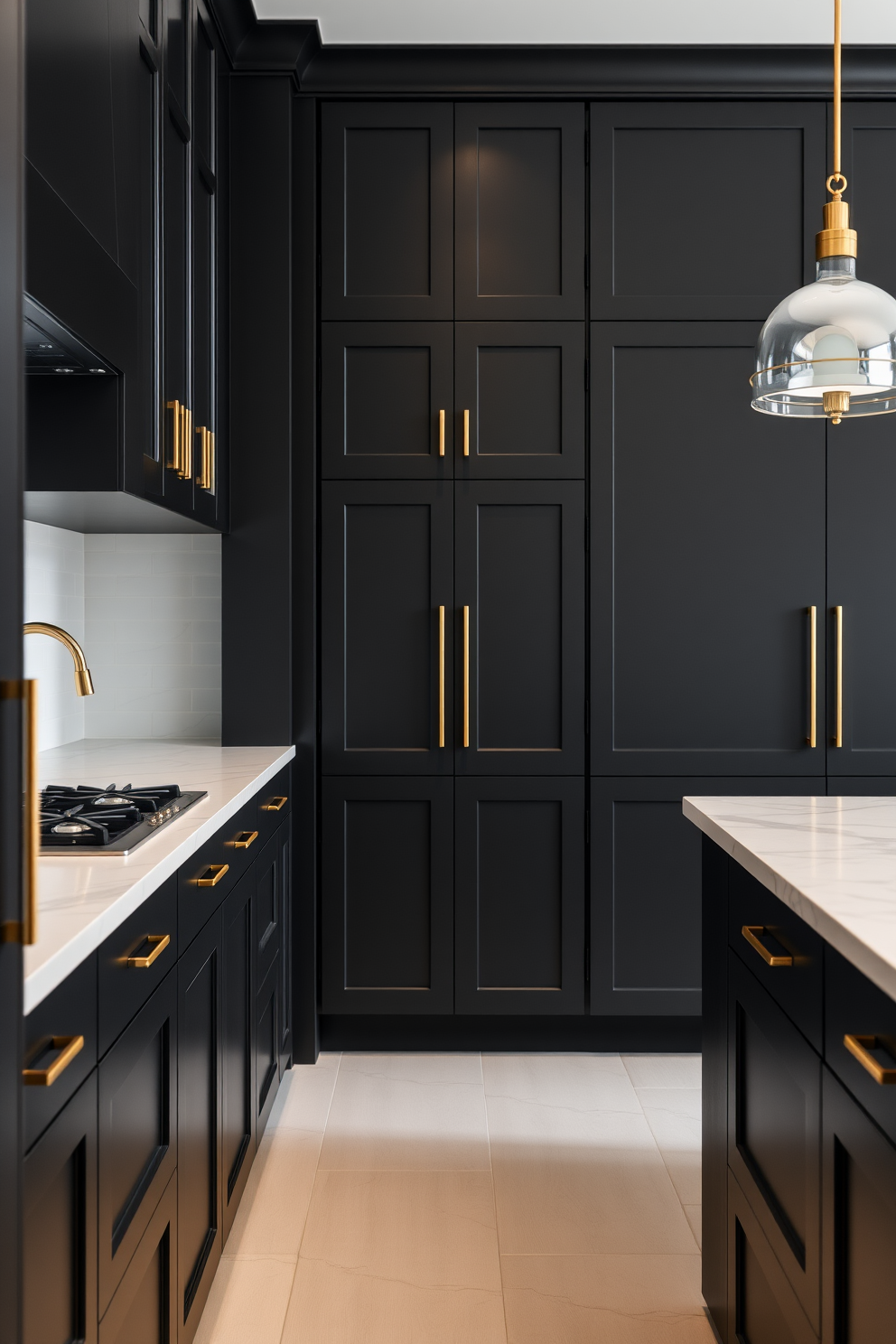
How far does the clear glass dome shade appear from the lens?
1432 mm

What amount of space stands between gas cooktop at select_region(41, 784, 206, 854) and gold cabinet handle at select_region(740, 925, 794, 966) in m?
0.93

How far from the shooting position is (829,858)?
4.75 ft

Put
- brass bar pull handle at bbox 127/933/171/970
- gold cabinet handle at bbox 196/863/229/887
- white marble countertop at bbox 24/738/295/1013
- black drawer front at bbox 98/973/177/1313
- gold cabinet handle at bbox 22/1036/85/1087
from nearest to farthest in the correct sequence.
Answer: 1. gold cabinet handle at bbox 22/1036/85/1087
2. white marble countertop at bbox 24/738/295/1013
3. black drawer front at bbox 98/973/177/1313
4. brass bar pull handle at bbox 127/933/171/970
5. gold cabinet handle at bbox 196/863/229/887

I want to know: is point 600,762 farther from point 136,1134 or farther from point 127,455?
point 136,1134

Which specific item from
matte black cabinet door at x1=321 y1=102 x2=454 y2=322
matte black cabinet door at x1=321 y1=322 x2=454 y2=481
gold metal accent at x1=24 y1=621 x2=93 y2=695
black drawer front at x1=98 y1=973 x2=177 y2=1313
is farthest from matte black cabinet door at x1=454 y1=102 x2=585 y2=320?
black drawer front at x1=98 y1=973 x2=177 y2=1313

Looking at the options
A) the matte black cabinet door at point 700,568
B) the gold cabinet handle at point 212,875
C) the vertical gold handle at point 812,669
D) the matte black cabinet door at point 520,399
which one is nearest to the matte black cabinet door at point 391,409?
A: the matte black cabinet door at point 520,399

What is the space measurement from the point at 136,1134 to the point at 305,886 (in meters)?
1.60

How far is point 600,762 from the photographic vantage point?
295 cm

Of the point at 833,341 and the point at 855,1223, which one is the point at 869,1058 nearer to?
the point at 855,1223

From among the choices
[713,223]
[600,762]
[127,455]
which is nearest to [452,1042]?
[600,762]

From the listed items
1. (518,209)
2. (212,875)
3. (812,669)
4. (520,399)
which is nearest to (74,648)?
(212,875)

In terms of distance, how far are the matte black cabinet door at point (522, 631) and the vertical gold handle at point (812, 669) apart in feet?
2.17

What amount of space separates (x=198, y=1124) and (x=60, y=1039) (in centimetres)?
74

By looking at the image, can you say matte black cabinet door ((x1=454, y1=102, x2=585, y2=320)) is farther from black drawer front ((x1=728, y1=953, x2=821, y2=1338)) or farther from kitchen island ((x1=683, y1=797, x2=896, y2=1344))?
black drawer front ((x1=728, y1=953, x2=821, y2=1338))
